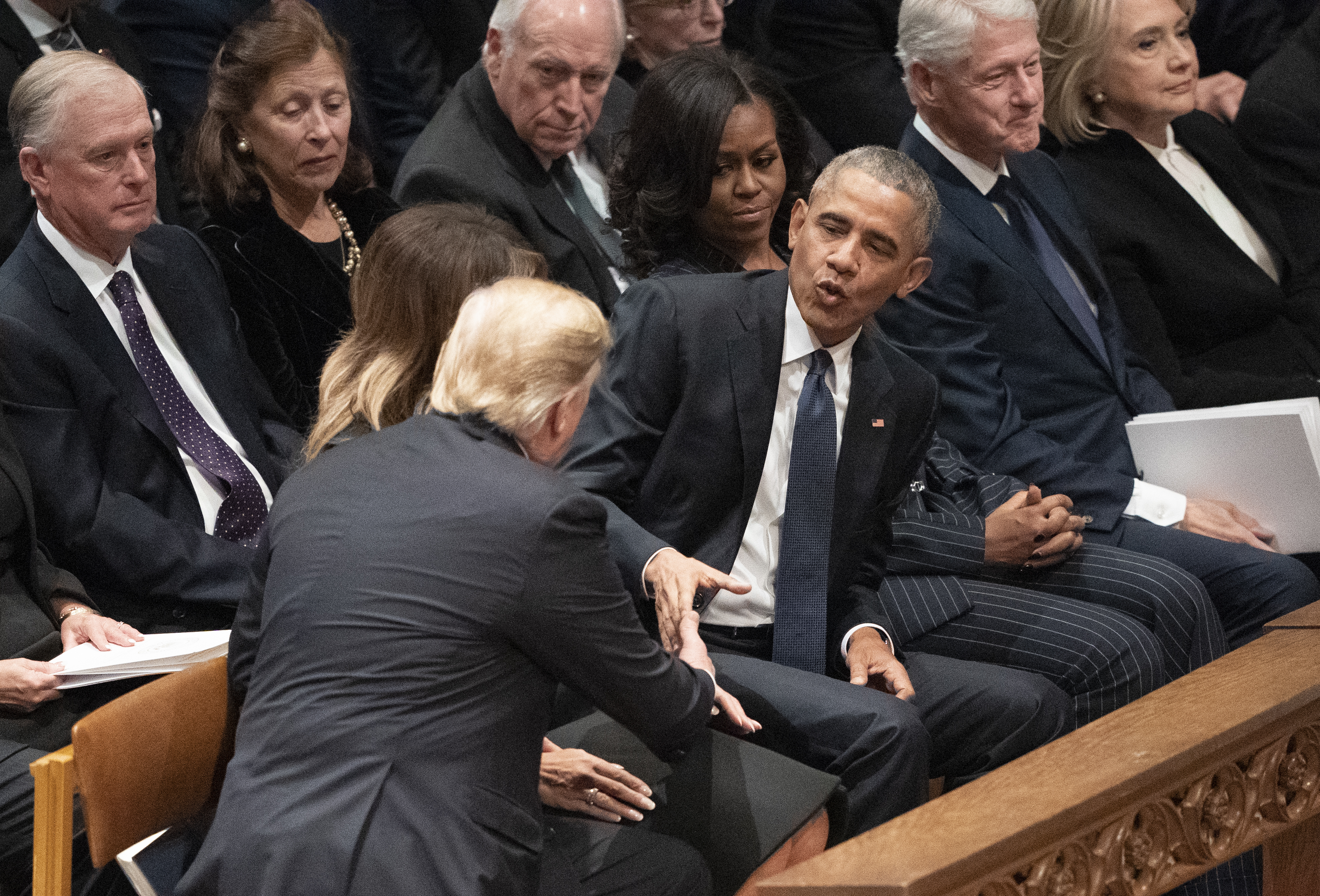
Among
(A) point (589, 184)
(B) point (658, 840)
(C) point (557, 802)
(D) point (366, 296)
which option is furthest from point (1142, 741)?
(A) point (589, 184)

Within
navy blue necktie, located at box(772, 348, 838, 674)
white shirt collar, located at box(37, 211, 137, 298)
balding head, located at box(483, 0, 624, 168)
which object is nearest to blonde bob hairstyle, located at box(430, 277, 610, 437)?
navy blue necktie, located at box(772, 348, 838, 674)

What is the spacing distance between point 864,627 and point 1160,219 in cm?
167

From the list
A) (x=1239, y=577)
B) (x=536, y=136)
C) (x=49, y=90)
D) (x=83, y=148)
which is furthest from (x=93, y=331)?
(x=1239, y=577)

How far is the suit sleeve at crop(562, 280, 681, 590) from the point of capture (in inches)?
104

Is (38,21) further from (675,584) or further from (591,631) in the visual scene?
(591,631)

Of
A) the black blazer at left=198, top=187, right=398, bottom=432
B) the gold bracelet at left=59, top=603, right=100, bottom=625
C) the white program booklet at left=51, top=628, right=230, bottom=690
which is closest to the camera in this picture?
the white program booklet at left=51, top=628, right=230, bottom=690

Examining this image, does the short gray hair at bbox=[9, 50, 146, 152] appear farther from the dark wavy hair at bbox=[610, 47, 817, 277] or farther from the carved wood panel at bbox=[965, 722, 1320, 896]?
the carved wood panel at bbox=[965, 722, 1320, 896]

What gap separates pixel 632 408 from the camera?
264 centimetres

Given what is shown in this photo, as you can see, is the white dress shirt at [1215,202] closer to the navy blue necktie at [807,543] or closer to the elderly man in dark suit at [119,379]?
the navy blue necktie at [807,543]

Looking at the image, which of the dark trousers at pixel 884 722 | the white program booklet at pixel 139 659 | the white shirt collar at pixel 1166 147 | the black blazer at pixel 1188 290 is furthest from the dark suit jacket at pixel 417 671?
the white shirt collar at pixel 1166 147

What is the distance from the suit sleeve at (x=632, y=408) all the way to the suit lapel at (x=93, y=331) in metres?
0.78

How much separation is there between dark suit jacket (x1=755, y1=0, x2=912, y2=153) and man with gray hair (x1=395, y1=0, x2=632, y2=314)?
764 mm

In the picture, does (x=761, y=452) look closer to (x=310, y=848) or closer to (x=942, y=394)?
(x=942, y=394)

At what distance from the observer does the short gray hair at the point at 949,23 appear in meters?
3.41
